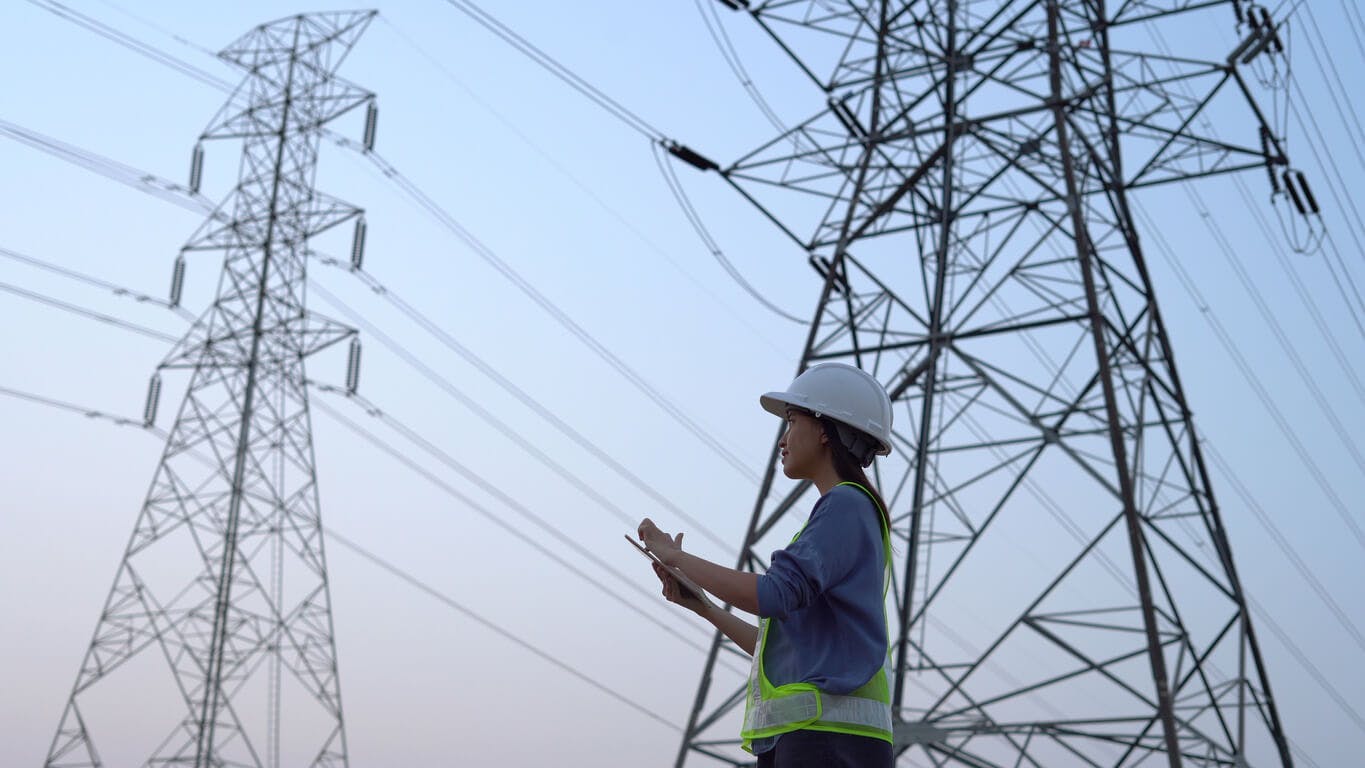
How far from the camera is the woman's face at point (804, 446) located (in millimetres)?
3557

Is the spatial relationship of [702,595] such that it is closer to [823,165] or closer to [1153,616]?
[1153,616]

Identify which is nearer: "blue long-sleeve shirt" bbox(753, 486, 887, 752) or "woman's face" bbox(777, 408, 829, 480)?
"blue long-sleeve shirt" bbox(753, 486, 887, 752)

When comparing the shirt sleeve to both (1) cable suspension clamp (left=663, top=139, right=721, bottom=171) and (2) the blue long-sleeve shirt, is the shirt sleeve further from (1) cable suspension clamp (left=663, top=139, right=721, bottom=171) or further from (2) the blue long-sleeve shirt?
(1) cable suspension clamp (left=663, top=139, right=721, bottom=171)

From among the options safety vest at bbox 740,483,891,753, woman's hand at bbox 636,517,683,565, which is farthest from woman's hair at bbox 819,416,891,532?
woman's hand at bbox 636,517,683,565

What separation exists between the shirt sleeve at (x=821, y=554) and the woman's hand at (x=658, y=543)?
7.8 inches

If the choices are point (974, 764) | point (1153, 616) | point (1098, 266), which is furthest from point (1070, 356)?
point (974, 764)

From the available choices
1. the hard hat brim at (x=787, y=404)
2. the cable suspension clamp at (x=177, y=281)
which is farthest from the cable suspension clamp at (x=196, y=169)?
the hard hat brim at (x=787, y=404)

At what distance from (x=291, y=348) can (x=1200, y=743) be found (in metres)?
13.4

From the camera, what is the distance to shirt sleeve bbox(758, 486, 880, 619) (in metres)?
3.13

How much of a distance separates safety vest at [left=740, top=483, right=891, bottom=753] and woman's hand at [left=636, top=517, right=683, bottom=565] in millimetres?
315

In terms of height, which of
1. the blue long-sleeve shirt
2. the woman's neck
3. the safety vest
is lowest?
the safety vest

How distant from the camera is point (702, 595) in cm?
326

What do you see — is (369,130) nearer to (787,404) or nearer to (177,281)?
(177,281)

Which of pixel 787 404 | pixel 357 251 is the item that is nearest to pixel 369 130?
pixel 357 251
